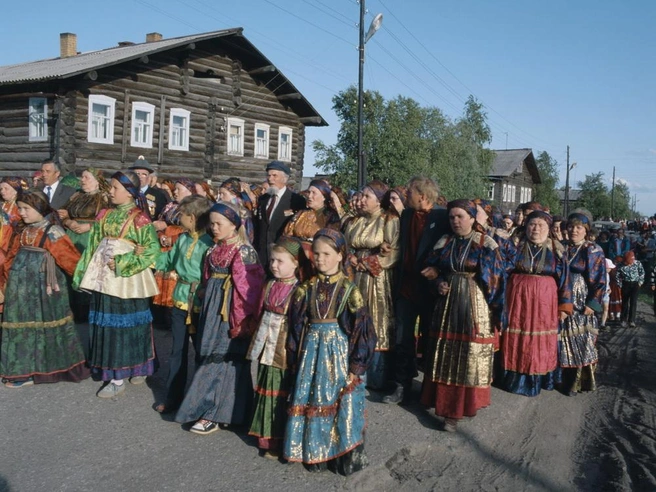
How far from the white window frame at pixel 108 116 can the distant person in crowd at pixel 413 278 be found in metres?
14.9

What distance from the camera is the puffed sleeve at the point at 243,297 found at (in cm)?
455

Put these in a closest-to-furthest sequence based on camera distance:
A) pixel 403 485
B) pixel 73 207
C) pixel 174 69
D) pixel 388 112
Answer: pixel 403 485 < pixel 73 207 < pixel 174 69 < pixel 388 112

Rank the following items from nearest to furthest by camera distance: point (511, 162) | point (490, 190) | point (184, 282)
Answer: point (184, 282), point (490, 190), point (511, 162)

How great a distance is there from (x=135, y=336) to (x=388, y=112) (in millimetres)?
29433

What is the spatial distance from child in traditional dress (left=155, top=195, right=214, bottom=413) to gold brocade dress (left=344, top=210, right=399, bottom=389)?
151 cm

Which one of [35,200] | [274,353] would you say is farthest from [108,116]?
[274,353]

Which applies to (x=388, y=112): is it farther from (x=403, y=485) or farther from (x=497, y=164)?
(x=403, y=485)

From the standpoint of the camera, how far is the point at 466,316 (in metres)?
5.27

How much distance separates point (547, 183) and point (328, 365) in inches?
2642

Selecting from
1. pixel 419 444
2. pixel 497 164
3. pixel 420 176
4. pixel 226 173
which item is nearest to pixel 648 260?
pixel 420 176

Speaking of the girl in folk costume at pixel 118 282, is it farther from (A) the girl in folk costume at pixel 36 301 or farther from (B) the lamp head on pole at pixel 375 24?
(B) the lamp head on pole at pixel 375 24

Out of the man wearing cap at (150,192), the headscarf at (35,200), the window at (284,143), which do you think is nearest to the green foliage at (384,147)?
the window at (284,143)

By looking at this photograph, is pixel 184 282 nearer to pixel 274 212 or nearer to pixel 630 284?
pixel 274 212

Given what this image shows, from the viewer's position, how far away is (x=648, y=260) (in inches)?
548
